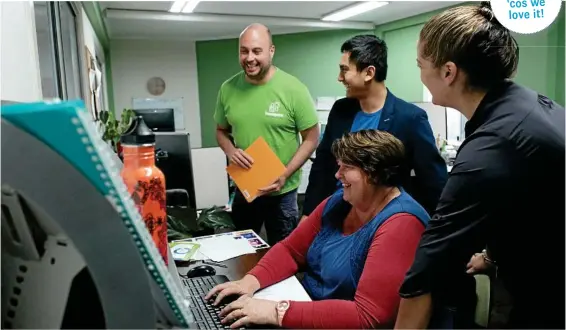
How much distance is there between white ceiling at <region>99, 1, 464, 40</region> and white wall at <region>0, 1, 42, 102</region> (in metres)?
3.37

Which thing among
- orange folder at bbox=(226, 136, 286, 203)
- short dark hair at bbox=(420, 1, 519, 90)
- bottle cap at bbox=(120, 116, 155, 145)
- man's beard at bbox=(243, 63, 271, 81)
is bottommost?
orange folder at bbox=(226, 136, 286, 203)

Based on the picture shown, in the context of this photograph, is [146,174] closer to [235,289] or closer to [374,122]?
[235,289]

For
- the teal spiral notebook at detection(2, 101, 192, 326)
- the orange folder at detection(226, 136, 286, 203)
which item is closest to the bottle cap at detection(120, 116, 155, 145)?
the teal spiral notebook at detection(2, 101, 192, 326)

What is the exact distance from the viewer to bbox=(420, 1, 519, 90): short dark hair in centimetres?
88

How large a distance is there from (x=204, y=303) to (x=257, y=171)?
36.7 inches

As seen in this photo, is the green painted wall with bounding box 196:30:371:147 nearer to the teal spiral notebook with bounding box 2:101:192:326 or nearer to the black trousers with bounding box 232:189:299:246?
the black trousers with bounding box 232:189:299:246

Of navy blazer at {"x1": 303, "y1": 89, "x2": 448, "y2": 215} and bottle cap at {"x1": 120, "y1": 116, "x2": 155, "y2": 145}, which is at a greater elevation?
bottle cap at {"x1": 120, "y1": 116, "x2": 155, "y2": 145}

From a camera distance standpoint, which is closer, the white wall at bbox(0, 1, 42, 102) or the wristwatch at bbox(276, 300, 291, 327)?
the white wall at bbox(0, 1, 42, 102)

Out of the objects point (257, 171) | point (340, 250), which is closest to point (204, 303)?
point (340, 250)

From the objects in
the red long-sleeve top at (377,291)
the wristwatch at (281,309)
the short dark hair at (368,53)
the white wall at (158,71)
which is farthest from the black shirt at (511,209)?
the white wall at (158,71)

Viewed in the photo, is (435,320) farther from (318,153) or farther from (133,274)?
(318,153)

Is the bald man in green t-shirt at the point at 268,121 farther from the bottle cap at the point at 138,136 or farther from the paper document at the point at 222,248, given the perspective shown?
the bottle cap at the point at 138,136

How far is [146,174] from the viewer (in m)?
0.62

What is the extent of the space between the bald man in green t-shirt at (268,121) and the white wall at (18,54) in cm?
104
